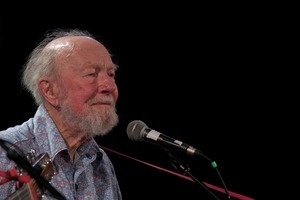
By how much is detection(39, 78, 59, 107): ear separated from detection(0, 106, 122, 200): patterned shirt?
0.19ft

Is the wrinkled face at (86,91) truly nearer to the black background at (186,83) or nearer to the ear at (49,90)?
the ear at (49,90)

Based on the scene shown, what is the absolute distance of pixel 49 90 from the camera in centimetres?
212

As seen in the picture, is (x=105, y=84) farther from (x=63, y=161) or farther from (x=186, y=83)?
(x=186, y=83)

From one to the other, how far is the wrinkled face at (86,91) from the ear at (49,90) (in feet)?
0.11

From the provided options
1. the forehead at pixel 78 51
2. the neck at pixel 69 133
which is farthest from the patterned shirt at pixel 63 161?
the forehead at pixel 78 51

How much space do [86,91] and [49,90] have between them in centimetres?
23

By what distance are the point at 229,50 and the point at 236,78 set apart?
0.86 feet

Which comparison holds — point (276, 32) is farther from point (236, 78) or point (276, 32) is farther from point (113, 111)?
point (113, 111)

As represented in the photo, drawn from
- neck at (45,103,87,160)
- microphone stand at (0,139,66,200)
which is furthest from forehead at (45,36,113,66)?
microphone stand at (0,139,66,200)

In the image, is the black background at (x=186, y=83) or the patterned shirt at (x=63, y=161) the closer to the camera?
the patterned shirt at (x=63, y=161)

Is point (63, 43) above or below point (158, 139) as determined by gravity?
above

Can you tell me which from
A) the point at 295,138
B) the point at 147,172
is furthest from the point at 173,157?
the point at 295,138

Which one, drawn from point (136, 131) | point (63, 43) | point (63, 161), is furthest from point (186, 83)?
point (136, 131)

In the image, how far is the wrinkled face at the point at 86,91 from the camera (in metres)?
2.03
